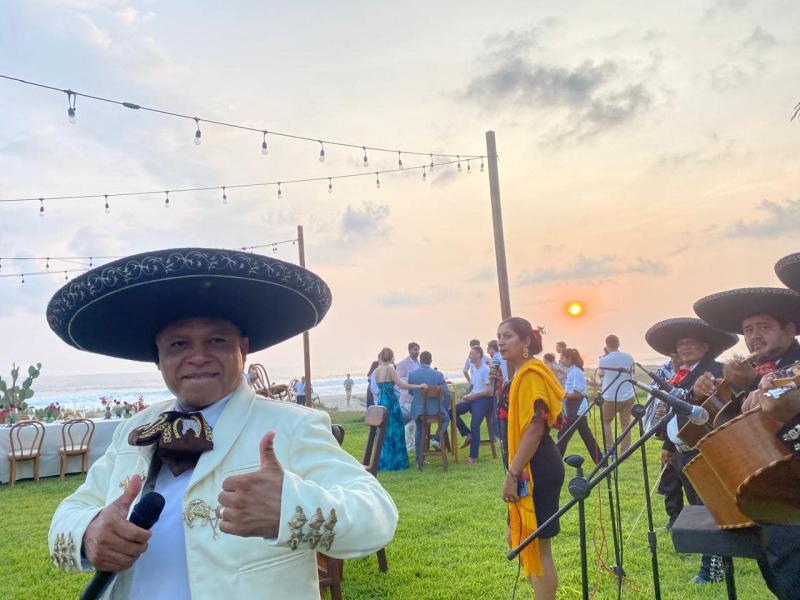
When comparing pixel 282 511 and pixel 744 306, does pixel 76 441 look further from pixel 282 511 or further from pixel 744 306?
pixel 282 511

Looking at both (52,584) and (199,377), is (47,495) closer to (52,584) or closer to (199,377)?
(52,584)

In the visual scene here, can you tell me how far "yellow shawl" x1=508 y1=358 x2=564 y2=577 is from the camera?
370 cm

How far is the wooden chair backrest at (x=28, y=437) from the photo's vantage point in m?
10.4

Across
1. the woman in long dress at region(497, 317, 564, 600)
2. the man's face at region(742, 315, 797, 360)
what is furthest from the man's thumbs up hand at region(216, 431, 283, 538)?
the man's face at region(742, 315, 797, 360)

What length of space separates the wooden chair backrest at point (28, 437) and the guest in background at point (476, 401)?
7.28 metres

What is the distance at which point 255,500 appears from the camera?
1341mm

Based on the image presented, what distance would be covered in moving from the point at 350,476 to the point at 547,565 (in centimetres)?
255

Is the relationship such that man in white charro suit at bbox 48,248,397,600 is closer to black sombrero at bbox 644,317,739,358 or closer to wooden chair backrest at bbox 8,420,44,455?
black sombrero at bbox 644,317,739,358

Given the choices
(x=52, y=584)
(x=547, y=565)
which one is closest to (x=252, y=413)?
(x=547, y=565)

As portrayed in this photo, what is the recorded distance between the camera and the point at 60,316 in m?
1.95

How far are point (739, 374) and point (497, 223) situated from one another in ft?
23.7

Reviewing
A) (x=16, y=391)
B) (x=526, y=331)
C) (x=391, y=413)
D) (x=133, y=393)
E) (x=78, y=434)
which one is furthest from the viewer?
(x=133, y=393)

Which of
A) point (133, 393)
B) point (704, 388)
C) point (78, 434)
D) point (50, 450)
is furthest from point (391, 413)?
point (133, 393)

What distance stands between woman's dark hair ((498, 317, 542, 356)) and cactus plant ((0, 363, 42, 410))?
13.2 meters
